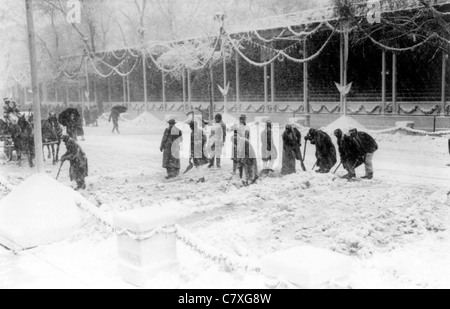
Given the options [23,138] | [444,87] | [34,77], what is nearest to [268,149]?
[34,77]

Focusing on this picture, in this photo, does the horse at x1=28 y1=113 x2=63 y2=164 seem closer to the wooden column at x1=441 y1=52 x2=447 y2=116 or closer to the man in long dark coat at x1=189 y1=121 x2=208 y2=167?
the man in long dark coat at x1=189 y1=121 x2=208 y2=167

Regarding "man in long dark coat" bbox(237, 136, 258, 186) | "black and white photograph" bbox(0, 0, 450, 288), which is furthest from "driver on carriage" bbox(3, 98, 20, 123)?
"man in long dark coat" bbox(237, 136, 258, 186)

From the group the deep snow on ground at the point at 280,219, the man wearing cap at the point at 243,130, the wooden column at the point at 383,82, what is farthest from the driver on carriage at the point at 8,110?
the wooden column at the point at 383,82

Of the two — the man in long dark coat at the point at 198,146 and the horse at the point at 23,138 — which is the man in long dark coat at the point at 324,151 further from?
the horse at the point at 23,138

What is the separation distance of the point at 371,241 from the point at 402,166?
465 centimetres

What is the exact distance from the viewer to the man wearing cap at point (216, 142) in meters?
12.5

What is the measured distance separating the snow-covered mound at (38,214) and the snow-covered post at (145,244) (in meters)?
2.21

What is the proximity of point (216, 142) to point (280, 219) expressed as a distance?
440 centimetres

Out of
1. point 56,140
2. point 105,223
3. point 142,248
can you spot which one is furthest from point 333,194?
point 56,140

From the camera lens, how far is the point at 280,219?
855 centimetres

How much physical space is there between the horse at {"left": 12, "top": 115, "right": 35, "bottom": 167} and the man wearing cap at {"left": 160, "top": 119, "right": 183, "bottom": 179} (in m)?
4.72

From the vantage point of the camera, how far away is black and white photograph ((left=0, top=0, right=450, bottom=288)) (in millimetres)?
6070

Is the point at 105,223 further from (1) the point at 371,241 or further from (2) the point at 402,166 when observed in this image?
(2) the point at 402,166
